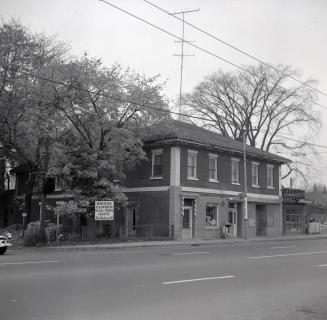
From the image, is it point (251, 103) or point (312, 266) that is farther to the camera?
point (251, 103)

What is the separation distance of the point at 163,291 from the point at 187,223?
955 inches

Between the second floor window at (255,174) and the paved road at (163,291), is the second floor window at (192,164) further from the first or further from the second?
the paved road at (163,291)

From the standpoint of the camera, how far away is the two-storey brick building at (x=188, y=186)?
33.4 metres

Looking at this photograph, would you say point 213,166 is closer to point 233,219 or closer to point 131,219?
point 233,219

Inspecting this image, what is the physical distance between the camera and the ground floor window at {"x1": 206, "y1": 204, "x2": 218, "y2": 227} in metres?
35.8

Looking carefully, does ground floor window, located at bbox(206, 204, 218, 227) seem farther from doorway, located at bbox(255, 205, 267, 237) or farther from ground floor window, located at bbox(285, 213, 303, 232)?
ground floor window, located at bbox(285, 213, 303, 232)

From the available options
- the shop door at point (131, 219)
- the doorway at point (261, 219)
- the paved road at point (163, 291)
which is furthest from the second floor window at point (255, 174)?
the paved road at point (163, 291)

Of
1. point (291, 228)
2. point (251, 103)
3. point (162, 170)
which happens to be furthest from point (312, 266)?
point (251, 103)

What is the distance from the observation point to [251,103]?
58562mm

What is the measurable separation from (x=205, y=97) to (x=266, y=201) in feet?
73.8

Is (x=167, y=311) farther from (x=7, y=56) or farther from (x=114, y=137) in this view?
(x=7, y=56)

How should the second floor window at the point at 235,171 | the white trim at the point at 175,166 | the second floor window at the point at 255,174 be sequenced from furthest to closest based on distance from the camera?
1. the second floor window at the point at 255,174
2. the second floor window at the point at 235,171
3. the white trim at the point at 175,166

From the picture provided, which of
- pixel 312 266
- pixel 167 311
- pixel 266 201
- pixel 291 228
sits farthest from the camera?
pixel 291 228

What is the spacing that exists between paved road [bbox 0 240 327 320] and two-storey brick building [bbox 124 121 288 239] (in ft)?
60.2
